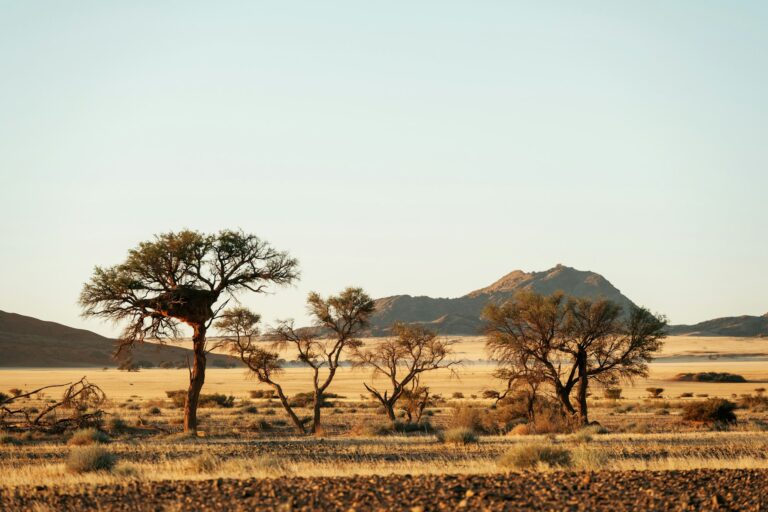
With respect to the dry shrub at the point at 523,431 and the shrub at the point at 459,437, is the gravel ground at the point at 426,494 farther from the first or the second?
the dry shrub at the point at 523,431

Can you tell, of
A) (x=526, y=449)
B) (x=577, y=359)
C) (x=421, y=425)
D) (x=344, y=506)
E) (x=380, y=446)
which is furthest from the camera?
(x=577, y=359)

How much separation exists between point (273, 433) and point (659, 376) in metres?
75.8

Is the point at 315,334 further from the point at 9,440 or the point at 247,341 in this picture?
the point at 9,440

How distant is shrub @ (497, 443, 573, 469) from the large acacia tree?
21.2 metres

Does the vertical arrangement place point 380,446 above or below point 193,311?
below

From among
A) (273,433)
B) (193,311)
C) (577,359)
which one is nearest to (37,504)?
(193,311)

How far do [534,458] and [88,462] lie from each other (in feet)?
29.9

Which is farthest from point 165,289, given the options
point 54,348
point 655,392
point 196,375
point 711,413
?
point 54,348

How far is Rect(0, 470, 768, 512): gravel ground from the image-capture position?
492 inches

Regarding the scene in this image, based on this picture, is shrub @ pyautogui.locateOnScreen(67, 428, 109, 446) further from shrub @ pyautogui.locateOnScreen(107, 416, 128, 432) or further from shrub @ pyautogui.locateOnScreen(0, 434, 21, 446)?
shrub @ pyautogui.locateOnScreen(107, 416, 128, 432)

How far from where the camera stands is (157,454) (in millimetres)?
23094

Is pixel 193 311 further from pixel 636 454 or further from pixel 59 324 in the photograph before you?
pixel 59 324

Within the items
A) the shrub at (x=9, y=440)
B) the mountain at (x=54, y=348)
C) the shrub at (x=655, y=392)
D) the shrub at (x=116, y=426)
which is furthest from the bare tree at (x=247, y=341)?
the mountain at (x=54, y=348)

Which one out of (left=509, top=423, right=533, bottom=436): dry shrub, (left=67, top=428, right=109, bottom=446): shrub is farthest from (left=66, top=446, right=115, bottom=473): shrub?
(left=509, top=423, right=533, bottom=436): dry shrub
